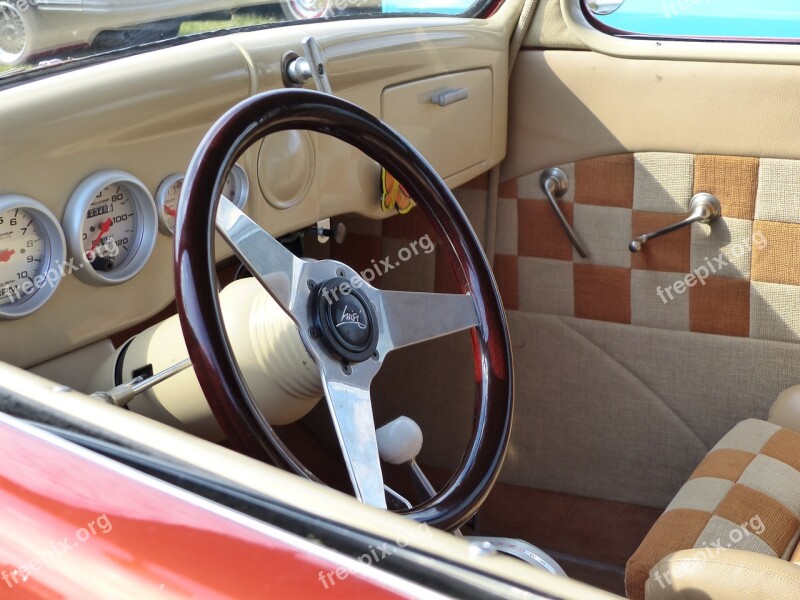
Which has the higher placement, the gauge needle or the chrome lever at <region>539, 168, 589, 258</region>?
the gauge needle

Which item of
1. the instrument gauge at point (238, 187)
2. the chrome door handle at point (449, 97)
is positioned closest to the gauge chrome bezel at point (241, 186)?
the instrument gauge at point (238, 187)

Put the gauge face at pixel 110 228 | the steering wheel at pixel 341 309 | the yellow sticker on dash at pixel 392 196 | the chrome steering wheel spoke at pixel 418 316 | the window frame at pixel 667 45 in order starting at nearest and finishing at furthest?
the steering wheel at pixel 341 309, the chrome steering wheel spoke at pixel 418 316, the gauge face at pixel 110 228, the yellow sticker on dash at pixel 392 196, the window frame at pixel 667 45

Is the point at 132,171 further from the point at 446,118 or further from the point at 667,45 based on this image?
the point at 667,45

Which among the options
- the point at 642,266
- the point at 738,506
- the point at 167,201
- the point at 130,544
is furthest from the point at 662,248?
the point at 130,544

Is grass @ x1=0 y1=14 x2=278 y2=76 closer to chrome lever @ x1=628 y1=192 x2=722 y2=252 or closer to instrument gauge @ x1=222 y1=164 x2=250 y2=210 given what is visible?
instrument gauge @ x1=222 y1=164 x2=250 y2=210

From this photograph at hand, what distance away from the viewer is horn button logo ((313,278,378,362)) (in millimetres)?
1053

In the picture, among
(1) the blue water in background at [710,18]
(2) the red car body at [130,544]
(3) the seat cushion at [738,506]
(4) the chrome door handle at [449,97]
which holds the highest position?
(2) the red car body at [130,544]

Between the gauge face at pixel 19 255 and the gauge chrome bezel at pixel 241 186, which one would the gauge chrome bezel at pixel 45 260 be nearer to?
the gauge face at pixel 19 255

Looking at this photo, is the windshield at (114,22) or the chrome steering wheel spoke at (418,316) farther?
the windshield at (114,22)

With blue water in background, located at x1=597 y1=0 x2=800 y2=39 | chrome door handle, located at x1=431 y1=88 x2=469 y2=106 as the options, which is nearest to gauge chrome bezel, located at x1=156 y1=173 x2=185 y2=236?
chrome door handle, located at x1=431 y1=88 x2=469 y2=106

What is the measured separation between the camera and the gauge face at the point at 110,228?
1.28 meters

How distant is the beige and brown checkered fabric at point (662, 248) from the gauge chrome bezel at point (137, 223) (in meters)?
1.12

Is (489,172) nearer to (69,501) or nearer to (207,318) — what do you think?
(207,318)

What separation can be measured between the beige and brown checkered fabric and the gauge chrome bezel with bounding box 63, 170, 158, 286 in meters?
1.12
